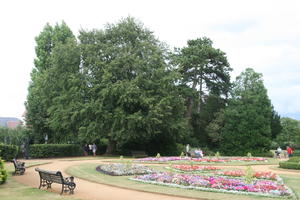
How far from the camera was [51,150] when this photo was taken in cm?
3403

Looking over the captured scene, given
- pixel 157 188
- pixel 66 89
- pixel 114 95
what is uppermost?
pixel 66 89

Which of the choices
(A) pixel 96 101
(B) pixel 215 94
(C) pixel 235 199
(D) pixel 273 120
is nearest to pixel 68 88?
(A) pixel 96 101

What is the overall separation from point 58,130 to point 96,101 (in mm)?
8944

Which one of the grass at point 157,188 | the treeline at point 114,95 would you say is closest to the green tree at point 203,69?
the treeline at point 114,95

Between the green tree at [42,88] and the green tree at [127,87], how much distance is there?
19.6ft

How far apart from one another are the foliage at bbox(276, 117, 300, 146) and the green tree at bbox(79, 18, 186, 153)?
31.8m

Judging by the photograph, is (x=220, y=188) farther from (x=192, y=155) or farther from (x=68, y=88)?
(x=68, y=88)

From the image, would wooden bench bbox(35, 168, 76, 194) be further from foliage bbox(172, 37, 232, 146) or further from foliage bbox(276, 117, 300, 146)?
foliage bbox(276, 117, 300, 146)

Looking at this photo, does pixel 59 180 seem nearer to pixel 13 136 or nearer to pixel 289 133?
pixel 13 136

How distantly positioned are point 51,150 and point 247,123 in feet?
99.9

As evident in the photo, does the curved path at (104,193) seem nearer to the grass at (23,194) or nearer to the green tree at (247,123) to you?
the grass at (23,194)

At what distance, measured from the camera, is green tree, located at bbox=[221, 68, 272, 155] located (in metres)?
51.2

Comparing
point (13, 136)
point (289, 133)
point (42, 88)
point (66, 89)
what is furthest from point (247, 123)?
point (13, 136)

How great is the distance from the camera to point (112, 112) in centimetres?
3841
